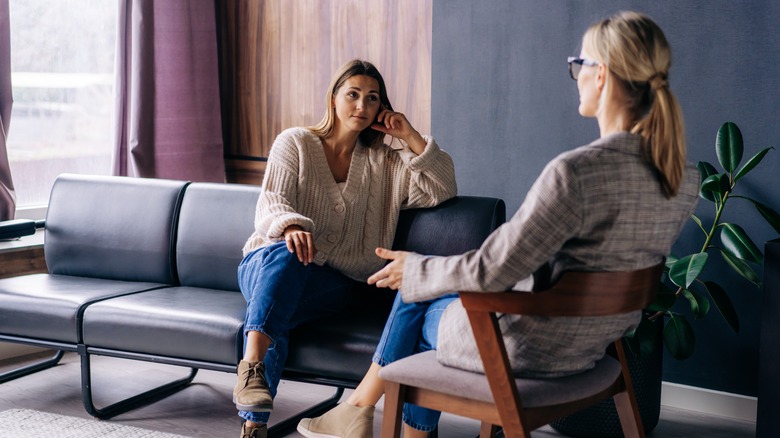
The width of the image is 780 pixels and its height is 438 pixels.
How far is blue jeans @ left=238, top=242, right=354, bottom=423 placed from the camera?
2.50 m

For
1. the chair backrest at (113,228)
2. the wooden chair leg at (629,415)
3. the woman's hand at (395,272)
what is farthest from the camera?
the chair backrest at (113,228)

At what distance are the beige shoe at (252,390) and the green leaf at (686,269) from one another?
1.25m

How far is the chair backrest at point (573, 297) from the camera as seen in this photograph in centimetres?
167

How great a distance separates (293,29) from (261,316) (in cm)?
192

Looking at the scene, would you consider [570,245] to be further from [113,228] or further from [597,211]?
[113,228]

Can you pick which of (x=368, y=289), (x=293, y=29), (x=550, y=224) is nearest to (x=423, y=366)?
(x=550, y=224)

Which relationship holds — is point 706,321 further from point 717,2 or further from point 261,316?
point 261,316

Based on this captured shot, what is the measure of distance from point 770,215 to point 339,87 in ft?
4.65

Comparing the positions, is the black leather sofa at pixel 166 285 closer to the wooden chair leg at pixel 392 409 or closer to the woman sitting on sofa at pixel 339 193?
the woman sitting on sofa at pixel 339 193

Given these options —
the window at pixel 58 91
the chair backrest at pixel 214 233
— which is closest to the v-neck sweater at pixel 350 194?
the chair backrest at pixel 214 233

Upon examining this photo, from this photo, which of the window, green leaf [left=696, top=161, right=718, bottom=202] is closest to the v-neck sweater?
green leaf [left=696, top=161, right=718, bottom=202]

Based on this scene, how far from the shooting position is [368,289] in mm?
2855

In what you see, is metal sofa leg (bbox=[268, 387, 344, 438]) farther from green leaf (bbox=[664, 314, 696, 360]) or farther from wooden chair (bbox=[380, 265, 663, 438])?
green leaf (bbox=[664, 314, 696, 360])

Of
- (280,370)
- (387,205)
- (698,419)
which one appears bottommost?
(698,419)
